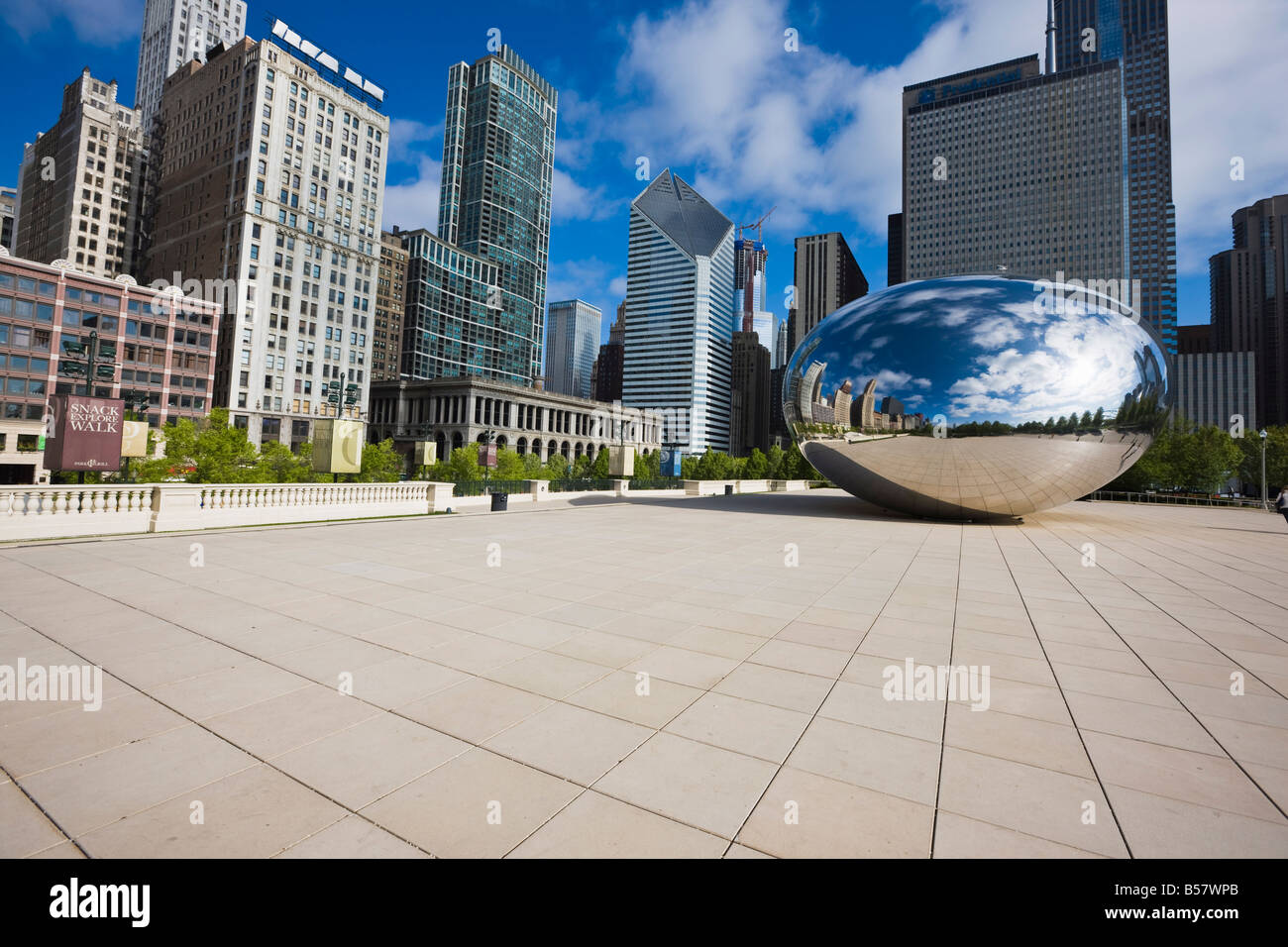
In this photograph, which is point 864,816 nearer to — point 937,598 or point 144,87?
point 937,598

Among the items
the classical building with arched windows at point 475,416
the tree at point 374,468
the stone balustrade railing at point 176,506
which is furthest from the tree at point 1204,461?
the classical building with arched windows at point 475,416

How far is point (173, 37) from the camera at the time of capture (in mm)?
141750

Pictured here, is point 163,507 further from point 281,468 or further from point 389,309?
point 389,309

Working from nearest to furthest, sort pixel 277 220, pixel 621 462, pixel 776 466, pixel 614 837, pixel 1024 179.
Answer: pixel 614 837
pixel 621 462
pixel 776 466
pixel 277 220
pixel 1024 179

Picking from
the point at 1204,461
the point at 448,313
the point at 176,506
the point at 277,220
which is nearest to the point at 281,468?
the point at 176,506

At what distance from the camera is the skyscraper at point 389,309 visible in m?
127

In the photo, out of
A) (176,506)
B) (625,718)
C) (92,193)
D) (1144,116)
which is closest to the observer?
(625,718)

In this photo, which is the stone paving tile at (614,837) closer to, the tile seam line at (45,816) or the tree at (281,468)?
the tile seam line at (45,816)

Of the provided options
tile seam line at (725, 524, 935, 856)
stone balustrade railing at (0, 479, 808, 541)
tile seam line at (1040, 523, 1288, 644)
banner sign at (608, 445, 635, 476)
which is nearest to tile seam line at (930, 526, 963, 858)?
tile seam line at (725, 524, 935, 856)

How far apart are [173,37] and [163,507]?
651 feet

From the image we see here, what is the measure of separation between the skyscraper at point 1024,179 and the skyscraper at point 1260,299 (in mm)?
56710

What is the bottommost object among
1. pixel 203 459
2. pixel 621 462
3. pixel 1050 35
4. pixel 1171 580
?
pixel 1171 580
